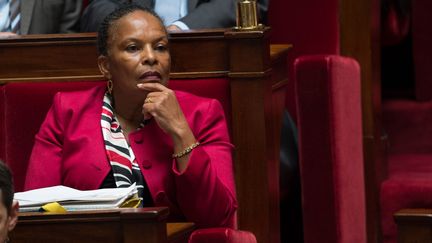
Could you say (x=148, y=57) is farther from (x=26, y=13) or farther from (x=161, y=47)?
(x=26, y=13)

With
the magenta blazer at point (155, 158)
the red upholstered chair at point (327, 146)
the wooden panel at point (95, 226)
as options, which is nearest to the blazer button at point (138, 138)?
the magenta blazer at point (155, 158)

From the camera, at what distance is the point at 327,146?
1858 mm

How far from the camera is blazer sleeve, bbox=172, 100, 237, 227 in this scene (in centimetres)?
141

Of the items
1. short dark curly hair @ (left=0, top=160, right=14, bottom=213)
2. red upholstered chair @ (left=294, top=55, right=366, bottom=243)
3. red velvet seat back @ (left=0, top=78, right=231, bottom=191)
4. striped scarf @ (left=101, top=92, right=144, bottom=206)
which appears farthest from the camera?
red upholstered chair @ (left=294, top=55, right=366, bottom=243)

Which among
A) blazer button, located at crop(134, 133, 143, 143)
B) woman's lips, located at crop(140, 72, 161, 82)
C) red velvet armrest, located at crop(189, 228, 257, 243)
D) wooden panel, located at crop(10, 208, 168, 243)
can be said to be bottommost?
red velvet armrest, located at crop(189, 228, 257, 243)

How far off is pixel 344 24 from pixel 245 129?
521 millimetres

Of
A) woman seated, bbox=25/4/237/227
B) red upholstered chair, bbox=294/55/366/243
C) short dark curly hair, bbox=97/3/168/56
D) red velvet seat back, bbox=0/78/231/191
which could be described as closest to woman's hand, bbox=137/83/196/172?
woman seated, bbox=25/4/237/227

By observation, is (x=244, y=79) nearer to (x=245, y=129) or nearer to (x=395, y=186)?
(x=245, y=129)

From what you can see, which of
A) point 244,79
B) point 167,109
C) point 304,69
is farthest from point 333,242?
point 167,109

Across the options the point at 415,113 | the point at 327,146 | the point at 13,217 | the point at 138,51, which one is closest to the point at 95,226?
the point at 13,217

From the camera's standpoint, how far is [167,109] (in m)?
1.43

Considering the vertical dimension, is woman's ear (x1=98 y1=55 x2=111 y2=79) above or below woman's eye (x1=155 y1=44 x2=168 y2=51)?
below

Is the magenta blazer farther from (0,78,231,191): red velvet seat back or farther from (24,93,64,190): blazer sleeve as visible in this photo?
(0,78,231,191): red velvet seat back

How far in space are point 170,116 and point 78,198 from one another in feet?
0.51
